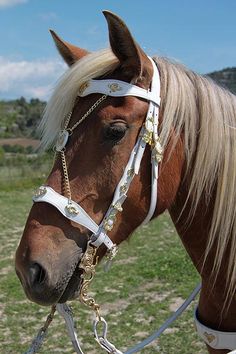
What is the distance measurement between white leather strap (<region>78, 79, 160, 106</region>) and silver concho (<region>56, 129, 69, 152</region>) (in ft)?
0.52

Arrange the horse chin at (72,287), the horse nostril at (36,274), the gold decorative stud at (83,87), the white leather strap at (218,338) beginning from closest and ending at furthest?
the horse nostril at (36,274)
the horse chin at (72,287)
the gold decorative stud at (83,87)
the white leather strap at (218,338)

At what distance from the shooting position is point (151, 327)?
16.6ft

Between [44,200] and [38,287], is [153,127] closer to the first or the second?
[44,200]

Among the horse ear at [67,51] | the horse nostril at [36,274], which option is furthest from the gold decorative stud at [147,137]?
the horse nostril at [36,274]

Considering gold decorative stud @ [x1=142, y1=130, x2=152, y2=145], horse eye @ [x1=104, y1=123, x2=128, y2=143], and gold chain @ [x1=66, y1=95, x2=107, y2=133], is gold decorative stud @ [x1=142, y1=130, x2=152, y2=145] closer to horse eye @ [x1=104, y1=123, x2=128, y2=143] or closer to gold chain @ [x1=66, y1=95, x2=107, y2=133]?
horse eye @ [x1=104, y1=123, x2=128, y2=143]

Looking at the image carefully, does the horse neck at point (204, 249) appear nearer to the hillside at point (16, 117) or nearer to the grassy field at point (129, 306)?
the grassy field at point (129, 306)

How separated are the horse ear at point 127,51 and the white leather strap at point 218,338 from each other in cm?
103

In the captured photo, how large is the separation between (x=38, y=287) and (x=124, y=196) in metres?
0.43

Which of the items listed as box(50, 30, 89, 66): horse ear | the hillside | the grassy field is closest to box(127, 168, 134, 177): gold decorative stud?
box(50, 30, 89, 66): horse ear

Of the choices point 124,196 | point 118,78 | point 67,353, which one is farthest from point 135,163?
point 67,353

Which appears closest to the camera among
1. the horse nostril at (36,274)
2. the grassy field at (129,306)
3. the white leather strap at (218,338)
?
the horse nostril at (36,274)

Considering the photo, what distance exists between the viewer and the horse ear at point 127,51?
1.64 meters

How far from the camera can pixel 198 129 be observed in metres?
1.88

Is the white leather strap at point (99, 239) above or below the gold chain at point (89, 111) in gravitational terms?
below
